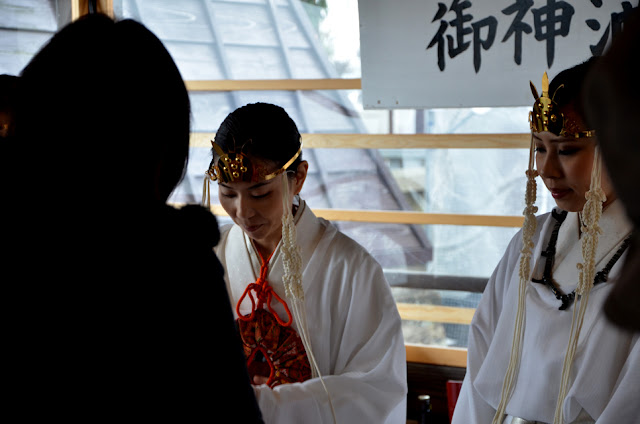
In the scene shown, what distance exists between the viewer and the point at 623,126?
1.35ft

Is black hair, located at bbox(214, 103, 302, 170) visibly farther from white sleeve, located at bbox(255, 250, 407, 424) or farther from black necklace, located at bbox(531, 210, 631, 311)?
black necklace, located at bbox(531, 210, 631, 311)

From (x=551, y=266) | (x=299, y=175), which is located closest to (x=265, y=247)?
(x=299, y=175)

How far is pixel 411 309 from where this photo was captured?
3.26 meters

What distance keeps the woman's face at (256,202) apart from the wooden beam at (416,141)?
1214 mm

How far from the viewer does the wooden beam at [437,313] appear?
10.4 ft

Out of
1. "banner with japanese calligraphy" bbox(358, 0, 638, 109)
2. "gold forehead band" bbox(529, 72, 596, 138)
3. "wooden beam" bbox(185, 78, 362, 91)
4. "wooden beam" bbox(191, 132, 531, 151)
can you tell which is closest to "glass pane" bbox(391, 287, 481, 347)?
"wooden beam" bbox(191, 132, 531, 151)

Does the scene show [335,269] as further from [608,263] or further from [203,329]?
[203,329]

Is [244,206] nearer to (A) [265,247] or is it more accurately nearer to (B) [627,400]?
(A) [265,247]

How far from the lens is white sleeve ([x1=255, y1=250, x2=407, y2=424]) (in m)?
1.83

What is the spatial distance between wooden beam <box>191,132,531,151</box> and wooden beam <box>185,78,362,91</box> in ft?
0.86

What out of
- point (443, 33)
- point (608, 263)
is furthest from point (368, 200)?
point (608, 263)

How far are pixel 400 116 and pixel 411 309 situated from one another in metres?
1.00

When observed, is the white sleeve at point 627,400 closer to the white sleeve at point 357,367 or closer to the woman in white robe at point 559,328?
the woman in white robe at point 559,328

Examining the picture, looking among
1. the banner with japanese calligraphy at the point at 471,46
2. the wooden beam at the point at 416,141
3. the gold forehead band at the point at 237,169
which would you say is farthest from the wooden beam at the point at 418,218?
the gold forehead band at the point at 237,169
